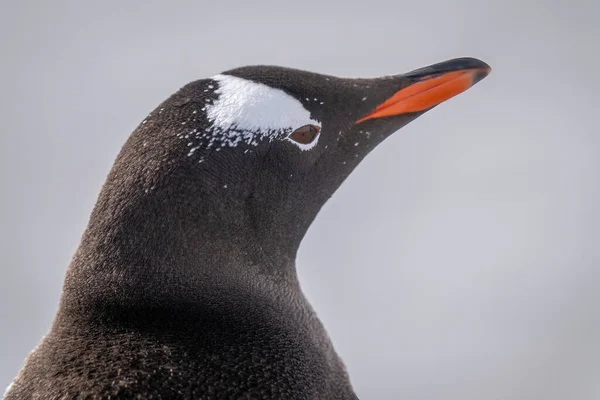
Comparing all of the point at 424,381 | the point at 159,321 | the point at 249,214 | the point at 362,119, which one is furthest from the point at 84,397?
the point at 424,381

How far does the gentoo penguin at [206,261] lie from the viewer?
1.03 metres

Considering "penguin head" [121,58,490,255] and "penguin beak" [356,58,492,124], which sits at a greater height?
"penguin beak" [356,58,492,124]

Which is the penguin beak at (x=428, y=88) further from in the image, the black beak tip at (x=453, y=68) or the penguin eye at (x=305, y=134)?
the penguin eye at (x=305, y=134)

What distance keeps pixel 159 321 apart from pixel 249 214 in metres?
0.25

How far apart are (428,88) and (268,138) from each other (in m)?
0.37

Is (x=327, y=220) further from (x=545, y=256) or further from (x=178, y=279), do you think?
(x=178, y=279)

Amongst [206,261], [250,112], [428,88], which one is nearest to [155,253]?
[206,261]

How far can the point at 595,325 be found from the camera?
2660 mm

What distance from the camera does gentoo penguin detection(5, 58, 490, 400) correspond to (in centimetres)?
103

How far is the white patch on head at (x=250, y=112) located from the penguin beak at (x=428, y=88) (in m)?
0.21

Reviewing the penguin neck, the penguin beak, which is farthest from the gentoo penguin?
the penguin beak

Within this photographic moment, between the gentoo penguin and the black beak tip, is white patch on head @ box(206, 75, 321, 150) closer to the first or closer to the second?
the gentoo penguin

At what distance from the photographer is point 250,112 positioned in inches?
48.5

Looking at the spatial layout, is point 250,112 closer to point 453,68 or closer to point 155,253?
point 155,253
